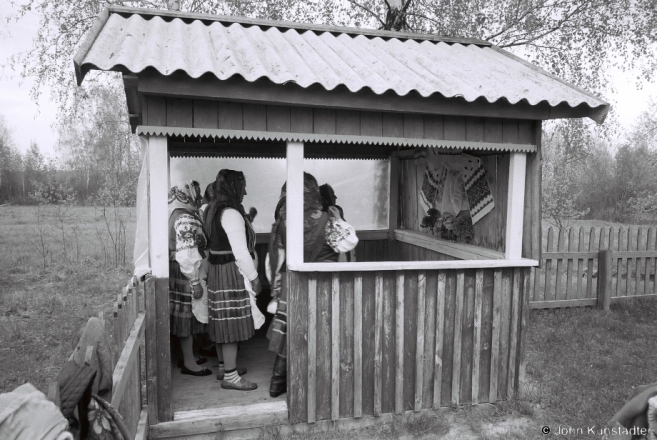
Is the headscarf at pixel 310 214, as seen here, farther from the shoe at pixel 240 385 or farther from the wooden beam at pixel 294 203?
the shoe at pixel 240 385

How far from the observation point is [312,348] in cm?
399

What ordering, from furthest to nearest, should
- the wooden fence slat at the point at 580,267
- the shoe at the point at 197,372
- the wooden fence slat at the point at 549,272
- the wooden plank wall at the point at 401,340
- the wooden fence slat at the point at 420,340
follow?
the wooden fence slat at the point at 580,267
the wooden fence slat at the point at 549,272
the shoe at the point at 197,372
the wooden fence slat at the point at 420,340
the wooden plank wall at the point at 401,340

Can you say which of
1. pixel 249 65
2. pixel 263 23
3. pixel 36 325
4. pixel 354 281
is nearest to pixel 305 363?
pixel 354 281

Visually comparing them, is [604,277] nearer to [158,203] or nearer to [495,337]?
[495,337]

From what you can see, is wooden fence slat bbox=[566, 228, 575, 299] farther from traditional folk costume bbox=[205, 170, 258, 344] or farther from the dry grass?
the dry grass

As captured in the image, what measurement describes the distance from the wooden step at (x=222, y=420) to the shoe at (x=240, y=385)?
1.25 ft

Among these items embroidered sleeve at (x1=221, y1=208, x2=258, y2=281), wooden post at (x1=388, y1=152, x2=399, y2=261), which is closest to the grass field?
embroidered sleeve at (x1=221, y1=208, x2=258, y2=281)

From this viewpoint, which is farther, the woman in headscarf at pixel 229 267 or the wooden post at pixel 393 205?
the wooden post at pixel 393 205

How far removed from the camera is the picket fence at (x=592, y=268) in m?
7.87

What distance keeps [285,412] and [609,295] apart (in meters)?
6.33

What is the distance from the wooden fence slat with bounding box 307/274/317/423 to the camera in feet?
13.0

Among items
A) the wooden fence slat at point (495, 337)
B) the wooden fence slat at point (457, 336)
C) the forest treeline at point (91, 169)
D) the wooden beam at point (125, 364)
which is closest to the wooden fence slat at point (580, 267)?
the wooden fence slat at point (495, 337)

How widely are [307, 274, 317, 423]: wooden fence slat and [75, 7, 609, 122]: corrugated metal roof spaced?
157cm

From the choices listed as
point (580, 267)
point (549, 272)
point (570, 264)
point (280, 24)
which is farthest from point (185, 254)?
point (580, 267)
